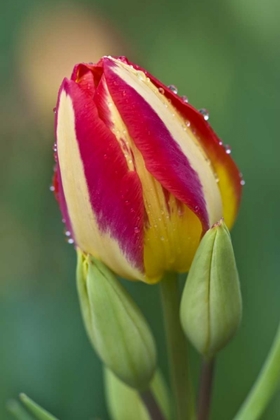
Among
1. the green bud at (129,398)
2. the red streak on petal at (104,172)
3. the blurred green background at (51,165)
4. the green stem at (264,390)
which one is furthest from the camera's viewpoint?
the blurred green background at (51,165)

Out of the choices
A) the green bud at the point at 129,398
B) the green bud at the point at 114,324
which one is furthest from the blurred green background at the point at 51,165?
the green bud at the point at 114,324

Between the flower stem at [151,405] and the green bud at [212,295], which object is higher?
the green bud at [212,295]

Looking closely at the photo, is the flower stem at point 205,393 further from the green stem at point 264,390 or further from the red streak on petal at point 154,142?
the red streak on petal at point 154,142

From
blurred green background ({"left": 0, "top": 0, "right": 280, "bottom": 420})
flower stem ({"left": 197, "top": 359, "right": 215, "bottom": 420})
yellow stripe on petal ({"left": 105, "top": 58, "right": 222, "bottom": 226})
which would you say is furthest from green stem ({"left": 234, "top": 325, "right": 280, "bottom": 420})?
blurred green background ({"left": 0, "top": 0, "right": 280, "bottom": 420})

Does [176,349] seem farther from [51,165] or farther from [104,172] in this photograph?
[51,165]

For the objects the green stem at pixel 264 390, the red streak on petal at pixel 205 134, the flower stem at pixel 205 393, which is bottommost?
the green stem at pixel 264 390

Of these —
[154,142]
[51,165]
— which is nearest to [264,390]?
[154,142]

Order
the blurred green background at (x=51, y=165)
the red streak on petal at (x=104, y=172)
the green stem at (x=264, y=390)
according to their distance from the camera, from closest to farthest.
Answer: the red streak on petal at (x=104, y=172)
the green stem at (x=264, y=390)
the blurred green background at (x=51, y=165)
